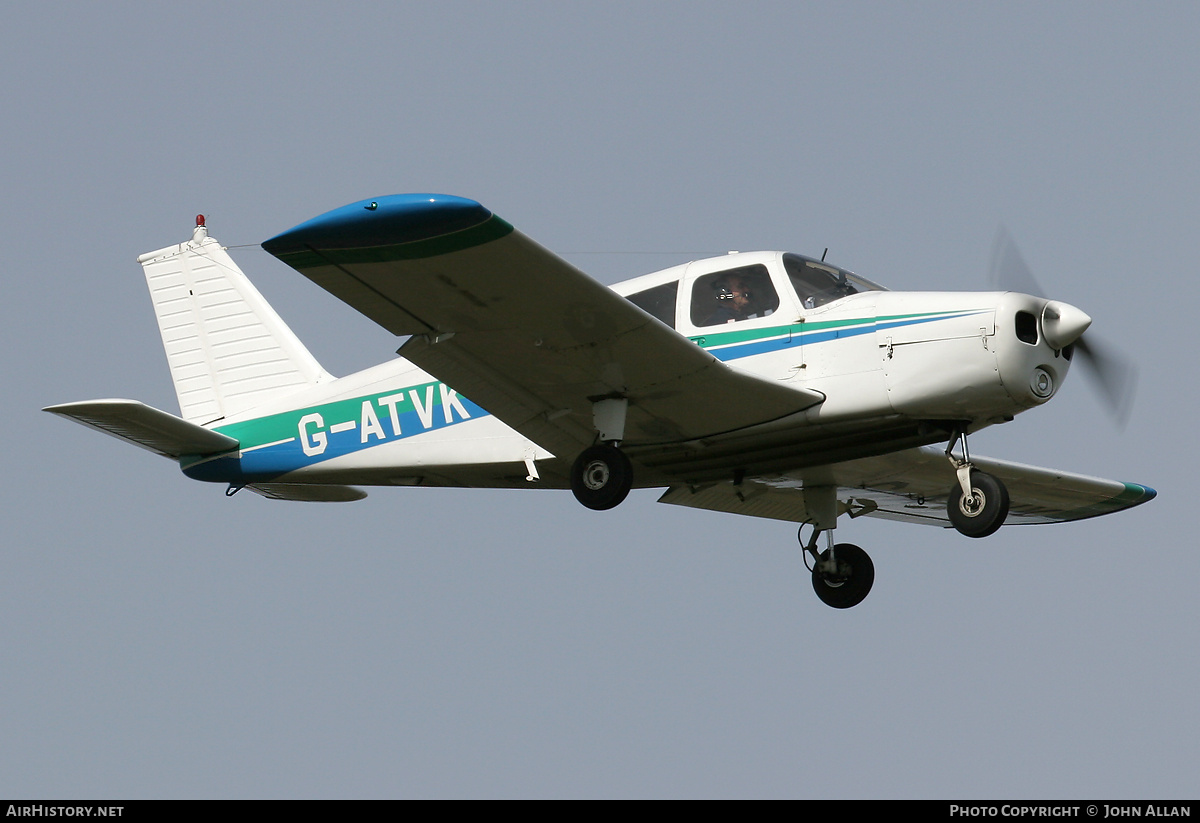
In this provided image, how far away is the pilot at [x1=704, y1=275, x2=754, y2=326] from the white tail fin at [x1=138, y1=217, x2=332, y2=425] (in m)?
4.74

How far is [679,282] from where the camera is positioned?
1378cm

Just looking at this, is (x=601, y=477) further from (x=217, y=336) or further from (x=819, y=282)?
(x=217, y=336)

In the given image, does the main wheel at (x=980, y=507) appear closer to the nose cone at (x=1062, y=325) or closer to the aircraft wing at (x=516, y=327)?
the nose cone at (x=1062, y=325)

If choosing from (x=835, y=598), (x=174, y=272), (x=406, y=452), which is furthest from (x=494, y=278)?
(x=174, y=272)

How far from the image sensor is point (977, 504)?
12969mm

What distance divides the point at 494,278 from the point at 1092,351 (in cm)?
518

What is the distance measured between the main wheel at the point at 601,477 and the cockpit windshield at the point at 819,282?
2.02 metres

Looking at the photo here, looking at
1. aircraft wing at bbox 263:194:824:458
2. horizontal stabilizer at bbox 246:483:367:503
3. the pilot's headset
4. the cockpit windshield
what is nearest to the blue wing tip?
aircraft wing at bbox 263:194:824:458

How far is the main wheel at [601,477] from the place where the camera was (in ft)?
43.5

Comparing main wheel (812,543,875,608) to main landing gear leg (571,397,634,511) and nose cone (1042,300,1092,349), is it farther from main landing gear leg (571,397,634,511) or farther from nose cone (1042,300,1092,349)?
nose cone (1042,300,1092,349)

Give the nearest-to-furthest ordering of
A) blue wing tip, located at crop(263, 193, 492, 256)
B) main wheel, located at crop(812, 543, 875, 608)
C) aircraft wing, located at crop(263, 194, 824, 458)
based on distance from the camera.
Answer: blue wing tip, located at crop(263, 193, 492, 256) → aircraft wing, located at crop(263, 194, 824, 458) → main wheel, located at crop(812, 543, 875, 608)

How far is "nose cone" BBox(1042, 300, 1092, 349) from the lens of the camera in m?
12.8

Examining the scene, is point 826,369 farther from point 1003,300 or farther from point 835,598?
point 835,598

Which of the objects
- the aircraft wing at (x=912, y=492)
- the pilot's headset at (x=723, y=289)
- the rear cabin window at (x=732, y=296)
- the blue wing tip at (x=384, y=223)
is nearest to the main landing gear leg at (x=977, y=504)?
the rear cabin window at (x=732, y=296)
